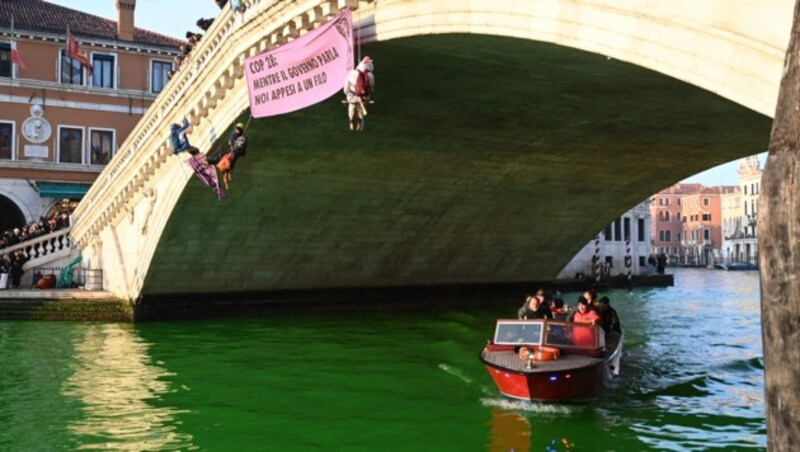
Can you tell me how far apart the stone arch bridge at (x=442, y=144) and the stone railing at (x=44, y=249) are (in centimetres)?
61

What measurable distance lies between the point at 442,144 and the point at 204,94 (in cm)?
513

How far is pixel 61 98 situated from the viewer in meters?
27.0

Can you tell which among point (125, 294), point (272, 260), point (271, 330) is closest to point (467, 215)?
point (272, 260)

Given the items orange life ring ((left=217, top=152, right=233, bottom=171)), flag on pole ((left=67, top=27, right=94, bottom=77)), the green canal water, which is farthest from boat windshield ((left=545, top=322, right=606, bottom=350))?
flag on pole ((left=67, top=27, right=94, bottom=77))

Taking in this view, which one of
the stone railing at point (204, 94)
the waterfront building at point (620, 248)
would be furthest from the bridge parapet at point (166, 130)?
the waterfront building at point (620, 248)

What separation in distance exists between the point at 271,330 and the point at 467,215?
716cm

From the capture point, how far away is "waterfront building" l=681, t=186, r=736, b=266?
8731 centimetres

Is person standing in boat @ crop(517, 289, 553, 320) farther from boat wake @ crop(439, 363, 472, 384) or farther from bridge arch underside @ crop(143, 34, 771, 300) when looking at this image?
bridge arch underside @ crop(143, 34, 771, 300)

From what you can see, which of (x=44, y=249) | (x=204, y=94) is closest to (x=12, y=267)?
(x=44, y=249)

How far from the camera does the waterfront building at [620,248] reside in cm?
3772

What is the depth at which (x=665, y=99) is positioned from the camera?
1305 cm

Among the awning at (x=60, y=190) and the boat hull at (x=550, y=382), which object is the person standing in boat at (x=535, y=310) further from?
the awning at (x=60, y=190)

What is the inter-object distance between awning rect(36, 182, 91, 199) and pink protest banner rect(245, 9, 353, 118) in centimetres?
1630

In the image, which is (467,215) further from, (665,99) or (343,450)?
(343,450)
